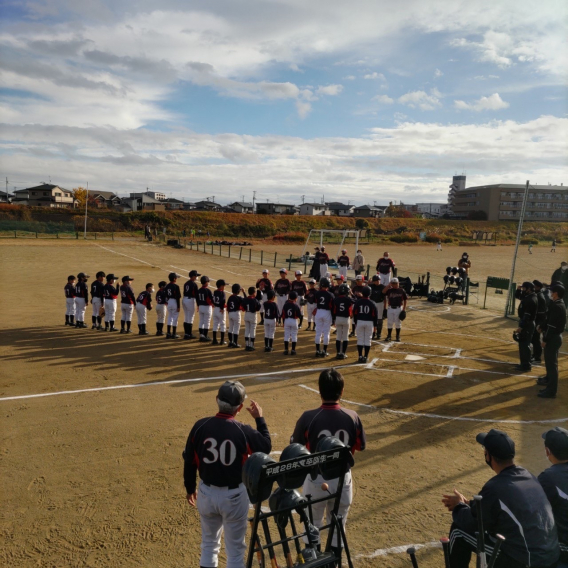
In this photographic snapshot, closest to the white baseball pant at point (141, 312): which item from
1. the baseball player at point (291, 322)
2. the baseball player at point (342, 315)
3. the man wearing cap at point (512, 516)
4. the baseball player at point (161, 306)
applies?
the baseball player at point (161, 306)

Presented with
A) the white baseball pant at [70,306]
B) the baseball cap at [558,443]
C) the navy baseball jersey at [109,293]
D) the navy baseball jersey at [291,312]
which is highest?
the baseball cap at [558,443]

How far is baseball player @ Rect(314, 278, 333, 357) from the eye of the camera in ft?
41.2

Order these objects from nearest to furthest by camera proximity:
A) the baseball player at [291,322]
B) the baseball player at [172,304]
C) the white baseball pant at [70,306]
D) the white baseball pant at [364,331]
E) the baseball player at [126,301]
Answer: the white baseball pant at [364,331] → the baseball player at [291,322] → the baseball player at [172,304] → the baseball player at [126,301] → the white baseball pant at [70,306]

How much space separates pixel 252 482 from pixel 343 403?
248 inches

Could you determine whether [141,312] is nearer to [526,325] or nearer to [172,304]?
[172,304]

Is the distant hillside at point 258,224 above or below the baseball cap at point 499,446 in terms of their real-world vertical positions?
above

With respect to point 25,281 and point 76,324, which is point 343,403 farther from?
point 25,281

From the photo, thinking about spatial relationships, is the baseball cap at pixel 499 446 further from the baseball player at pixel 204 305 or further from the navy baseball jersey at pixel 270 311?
the baseball player at pixel 204 305

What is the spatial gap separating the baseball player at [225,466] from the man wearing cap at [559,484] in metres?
2.46

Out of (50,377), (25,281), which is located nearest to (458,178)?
(25,281)

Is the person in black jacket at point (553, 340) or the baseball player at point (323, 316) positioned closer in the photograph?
the person in black jacket at point (553, 340)

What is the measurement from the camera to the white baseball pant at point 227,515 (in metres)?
4.07

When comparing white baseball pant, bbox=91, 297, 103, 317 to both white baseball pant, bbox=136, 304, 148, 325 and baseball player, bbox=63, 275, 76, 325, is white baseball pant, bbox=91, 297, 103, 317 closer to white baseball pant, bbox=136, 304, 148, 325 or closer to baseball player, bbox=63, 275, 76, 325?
baseball player, bbox=63, 275, 76, 325

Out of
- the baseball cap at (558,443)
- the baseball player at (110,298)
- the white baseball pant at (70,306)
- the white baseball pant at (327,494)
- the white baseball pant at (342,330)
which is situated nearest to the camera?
the baseball cap at (558,443)
